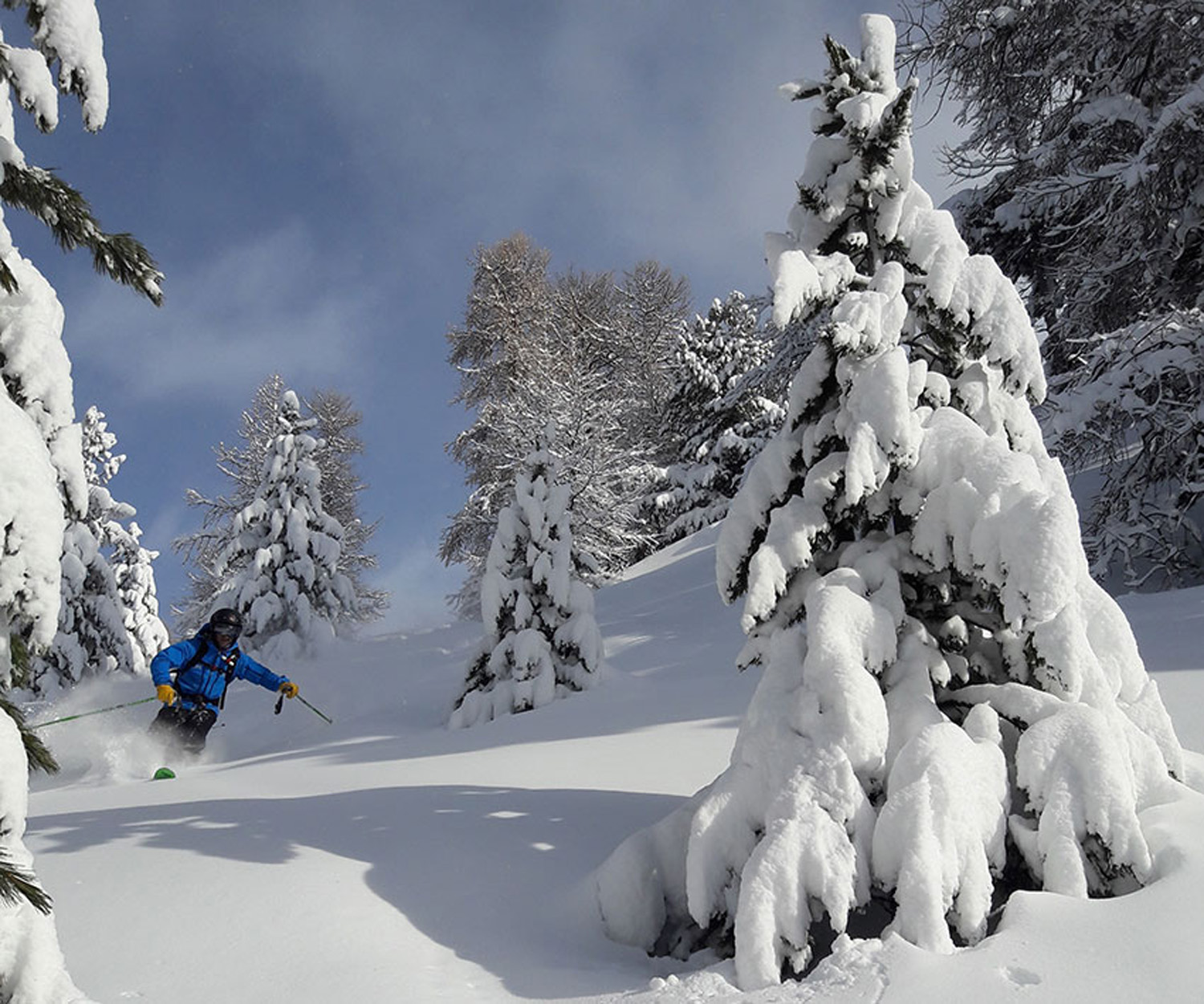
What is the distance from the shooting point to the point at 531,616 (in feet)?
33.6

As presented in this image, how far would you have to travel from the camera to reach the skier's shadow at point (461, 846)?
333cm

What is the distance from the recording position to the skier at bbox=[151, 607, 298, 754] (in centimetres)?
898

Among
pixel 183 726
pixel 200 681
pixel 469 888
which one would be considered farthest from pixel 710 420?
pixel 469 888

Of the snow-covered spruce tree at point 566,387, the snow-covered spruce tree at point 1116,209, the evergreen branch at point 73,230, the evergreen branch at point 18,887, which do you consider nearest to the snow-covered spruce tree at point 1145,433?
the snow-covered spruce tree at point 1116,209

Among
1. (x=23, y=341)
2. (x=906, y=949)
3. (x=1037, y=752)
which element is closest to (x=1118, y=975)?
(x=906, y=949)

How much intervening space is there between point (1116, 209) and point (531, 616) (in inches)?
319

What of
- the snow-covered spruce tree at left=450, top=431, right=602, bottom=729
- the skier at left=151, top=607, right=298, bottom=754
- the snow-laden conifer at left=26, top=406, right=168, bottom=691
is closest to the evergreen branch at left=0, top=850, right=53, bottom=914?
the skier at left=151, top=607, right=298, bottom=754

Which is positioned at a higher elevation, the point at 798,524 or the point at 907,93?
the point at 907,93

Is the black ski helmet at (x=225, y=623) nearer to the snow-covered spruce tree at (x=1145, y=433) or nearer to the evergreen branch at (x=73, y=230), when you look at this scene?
the evergreen branch at (x=73, y=230)

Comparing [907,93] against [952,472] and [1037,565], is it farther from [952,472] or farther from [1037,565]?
[1037,565]

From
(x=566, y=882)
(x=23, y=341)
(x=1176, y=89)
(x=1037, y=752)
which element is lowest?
(x=566, y=882)

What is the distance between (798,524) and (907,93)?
7.15 ft

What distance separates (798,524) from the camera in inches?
149

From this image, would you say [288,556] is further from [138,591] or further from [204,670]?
[204,670]
